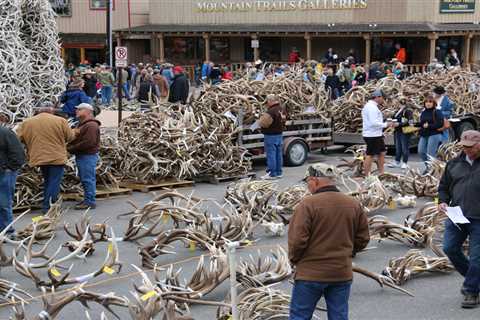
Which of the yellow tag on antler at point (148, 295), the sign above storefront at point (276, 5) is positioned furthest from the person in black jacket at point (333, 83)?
the yellow tag on antler at point (148, 295)

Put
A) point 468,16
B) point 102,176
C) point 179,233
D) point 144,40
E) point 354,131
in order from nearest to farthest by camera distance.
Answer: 1. point 179,233
2. point 102,176
3. point 354,131
4. point 468,16
5. point 144,40

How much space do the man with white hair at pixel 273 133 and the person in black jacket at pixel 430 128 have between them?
2.78 meters

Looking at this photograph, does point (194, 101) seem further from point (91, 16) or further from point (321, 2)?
point (91, 16)

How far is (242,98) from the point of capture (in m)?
15.9

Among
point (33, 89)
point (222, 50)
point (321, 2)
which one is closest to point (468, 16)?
point (321, 2)

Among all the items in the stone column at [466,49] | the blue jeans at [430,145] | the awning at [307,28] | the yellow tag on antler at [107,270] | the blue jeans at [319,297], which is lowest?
the yellow tag on antler at [107,270]

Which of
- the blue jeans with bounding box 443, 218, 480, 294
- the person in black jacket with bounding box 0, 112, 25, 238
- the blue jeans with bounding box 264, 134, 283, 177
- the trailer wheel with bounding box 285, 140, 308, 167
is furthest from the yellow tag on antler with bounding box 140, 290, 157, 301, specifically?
the trailer wheel with bounding box 285, 140, 308, 167

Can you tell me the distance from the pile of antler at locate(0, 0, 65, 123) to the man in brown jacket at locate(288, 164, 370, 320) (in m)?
9.84

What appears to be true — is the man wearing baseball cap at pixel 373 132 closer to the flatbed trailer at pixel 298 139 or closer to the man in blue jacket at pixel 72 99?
the flatbed trailer at pixel 298 139

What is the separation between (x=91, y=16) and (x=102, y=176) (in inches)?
1306

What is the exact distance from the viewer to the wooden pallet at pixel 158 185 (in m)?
14.0

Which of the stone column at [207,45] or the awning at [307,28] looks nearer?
the awning at [307,28]

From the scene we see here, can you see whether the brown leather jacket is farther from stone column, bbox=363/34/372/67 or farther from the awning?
stone column, bbox=363/34/372/67

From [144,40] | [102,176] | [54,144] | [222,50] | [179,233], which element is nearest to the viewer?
[179,233]
